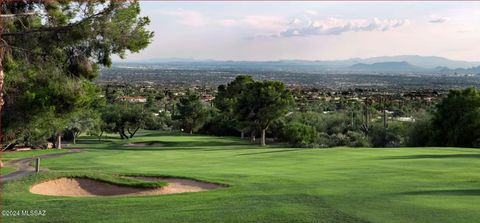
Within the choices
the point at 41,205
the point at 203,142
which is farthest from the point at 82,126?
the point at 41,205

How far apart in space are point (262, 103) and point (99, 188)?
140ft

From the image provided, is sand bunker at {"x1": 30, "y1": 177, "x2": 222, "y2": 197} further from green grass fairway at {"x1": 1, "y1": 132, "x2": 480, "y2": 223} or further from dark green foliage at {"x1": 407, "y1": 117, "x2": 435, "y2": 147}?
dark green foliage at {"x1": 407, "y1": 117, "x2": 435, "y2": 147}

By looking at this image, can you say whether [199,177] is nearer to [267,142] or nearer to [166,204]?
[166,204]

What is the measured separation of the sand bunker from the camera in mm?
20000

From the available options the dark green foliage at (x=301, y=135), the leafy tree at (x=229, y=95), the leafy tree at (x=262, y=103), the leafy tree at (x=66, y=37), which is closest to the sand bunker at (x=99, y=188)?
the leafy tree at (x=66, y=37)

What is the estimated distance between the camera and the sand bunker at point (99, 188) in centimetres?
2000

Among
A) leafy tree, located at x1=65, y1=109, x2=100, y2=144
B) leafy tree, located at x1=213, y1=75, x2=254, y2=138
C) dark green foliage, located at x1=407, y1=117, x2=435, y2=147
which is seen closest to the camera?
dark green foliage, located at x1=407, y1=117, x2=435, y2=147

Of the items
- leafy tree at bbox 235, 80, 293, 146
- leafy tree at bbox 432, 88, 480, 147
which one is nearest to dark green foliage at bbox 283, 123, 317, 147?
leafy tree at bbox 235, 80, 293, 146

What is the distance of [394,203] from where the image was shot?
1393cm

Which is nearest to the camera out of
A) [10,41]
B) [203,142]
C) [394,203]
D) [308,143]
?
[394,203]

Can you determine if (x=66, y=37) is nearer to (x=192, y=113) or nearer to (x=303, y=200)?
(x=303, y=200)

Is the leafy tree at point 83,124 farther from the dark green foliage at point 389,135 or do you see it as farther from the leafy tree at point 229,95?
the dark green foliage at point 389,135

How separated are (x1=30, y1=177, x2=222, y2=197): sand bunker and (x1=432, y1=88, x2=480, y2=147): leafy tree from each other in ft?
124

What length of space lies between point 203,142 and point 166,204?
1907 inches
